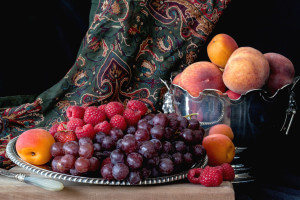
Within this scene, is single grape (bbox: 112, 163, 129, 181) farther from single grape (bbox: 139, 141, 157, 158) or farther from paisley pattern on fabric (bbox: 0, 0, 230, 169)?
paisley pattern on fabric (bbox: 0, 0, 230, 169)

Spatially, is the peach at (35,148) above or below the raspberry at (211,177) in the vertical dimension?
above

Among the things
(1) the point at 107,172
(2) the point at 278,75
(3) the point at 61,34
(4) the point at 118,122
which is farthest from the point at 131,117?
(3) the point at 61,34

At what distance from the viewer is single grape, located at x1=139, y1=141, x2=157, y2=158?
1.69 ft

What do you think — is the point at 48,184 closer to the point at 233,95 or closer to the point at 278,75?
the point at 233,95

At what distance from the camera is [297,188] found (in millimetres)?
738

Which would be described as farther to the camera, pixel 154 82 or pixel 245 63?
pixel 154 82

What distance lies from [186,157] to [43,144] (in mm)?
243

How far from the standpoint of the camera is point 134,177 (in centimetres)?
A: 50

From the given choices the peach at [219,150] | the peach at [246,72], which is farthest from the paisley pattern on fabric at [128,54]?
the peach at [219,150]

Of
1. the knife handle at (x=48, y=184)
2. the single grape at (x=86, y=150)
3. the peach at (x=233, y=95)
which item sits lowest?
the knife handle at (x=48, y=184)

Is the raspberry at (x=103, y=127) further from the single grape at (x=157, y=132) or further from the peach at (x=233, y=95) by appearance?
the peach at (x=233, y=95)

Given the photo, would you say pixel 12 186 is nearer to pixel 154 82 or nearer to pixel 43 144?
pixel 43 144

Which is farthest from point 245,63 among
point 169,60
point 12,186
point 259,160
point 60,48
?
point 60,48

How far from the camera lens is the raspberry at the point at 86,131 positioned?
562 millimetres
